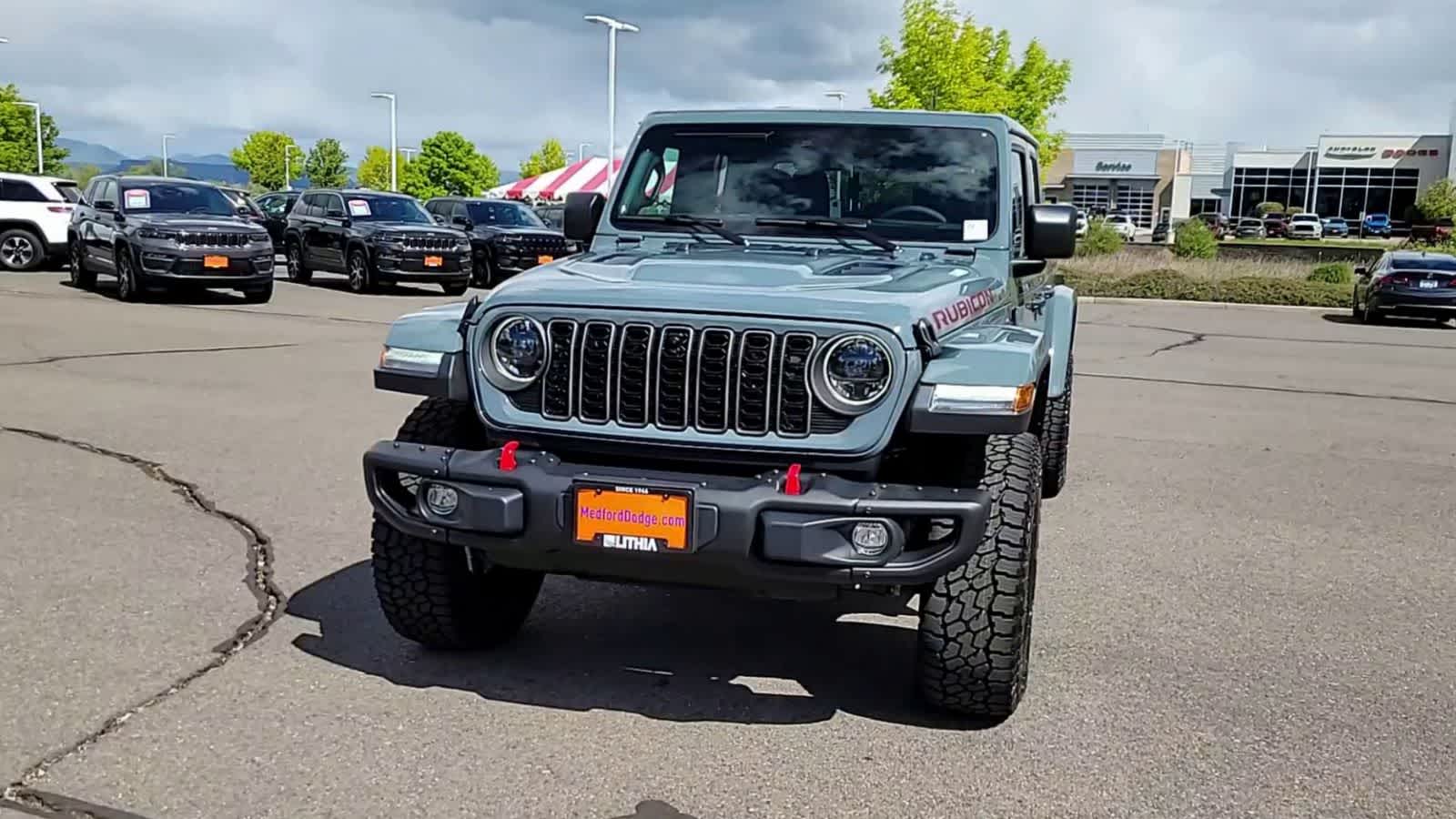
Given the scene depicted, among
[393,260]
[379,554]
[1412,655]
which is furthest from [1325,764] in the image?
[393,260]

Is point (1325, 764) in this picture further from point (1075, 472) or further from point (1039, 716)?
point (1075, 472)

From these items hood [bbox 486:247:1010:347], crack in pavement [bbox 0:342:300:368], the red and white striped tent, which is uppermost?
the red and white striped tent

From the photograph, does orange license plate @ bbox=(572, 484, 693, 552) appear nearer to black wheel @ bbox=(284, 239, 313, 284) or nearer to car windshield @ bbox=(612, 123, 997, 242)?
car windshield @ bbox=(612, 123, 997, 242)

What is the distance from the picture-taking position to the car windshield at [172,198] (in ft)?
58.5

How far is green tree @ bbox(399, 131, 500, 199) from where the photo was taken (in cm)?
7781

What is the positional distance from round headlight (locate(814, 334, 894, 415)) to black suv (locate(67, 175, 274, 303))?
15.2 meters

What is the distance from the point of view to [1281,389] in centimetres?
1252

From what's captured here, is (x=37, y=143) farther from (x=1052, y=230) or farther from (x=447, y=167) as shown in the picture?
(x=1052, y=230)

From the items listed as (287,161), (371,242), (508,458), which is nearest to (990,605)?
(508,458)

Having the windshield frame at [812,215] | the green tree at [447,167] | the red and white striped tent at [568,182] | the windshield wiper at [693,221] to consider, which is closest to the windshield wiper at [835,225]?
the windshield frame at [812,215]

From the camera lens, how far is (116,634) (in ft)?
15.4

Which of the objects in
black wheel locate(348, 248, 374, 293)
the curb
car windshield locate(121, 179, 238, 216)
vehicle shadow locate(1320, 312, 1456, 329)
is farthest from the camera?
the curb

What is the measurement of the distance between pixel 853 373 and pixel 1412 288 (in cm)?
1939

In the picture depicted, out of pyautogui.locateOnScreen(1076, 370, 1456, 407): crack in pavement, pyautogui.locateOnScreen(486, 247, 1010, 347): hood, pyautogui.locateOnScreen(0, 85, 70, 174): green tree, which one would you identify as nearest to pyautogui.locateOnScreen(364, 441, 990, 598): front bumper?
pyautogui.locateOnScreen(486, 247, 1010, 347): hood
